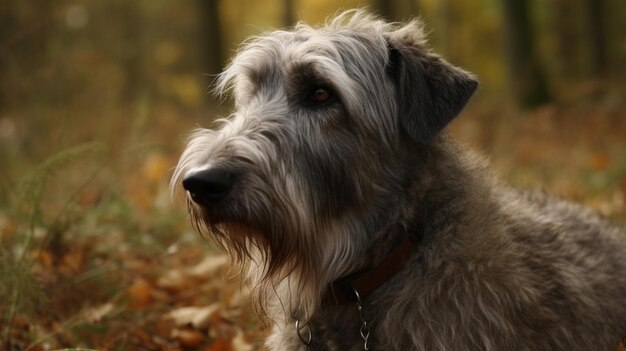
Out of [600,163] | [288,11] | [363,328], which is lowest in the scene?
[600,163]

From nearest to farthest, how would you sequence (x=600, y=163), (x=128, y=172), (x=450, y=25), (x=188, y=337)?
(x=188, y=337)
(x=128, y=172)
(x=600, y=163)
(x=450, y=25)

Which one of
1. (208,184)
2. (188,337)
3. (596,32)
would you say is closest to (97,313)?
(188,337)

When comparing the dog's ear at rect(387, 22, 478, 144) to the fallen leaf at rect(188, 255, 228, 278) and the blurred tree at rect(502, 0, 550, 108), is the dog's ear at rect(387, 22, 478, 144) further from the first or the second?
the blurred tree at rect(502, 0, 550, 108)

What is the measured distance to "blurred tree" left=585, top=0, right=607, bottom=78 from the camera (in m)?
24.3

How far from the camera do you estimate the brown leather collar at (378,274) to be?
362cm

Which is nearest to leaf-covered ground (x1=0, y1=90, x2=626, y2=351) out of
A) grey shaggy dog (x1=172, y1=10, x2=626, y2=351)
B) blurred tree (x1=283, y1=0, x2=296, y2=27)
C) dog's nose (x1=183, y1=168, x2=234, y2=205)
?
grey shaggy dog (x1=172, y1=10, x2=626, y2=351)

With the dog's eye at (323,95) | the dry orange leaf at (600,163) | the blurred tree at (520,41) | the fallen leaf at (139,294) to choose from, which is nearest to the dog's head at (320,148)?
the dog's eye at (323,95)

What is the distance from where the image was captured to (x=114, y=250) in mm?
6121

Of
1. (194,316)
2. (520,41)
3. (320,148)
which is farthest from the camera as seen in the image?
(520,41)

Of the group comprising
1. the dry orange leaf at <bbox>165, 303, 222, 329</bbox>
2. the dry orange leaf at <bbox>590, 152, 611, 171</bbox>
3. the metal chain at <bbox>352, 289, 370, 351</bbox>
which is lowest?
the dry orange leaf at <bbox>165, 303, 222, 329</bbox>

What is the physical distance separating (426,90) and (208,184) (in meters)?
1.30

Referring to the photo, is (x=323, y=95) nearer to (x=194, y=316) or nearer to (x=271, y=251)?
(x=271, y=251)

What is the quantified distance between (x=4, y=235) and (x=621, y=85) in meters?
15.0

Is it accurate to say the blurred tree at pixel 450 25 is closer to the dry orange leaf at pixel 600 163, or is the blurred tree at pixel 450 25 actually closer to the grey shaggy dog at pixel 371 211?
the dry orange leaf at pixel 600 163
